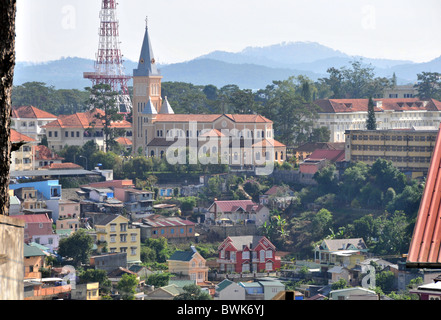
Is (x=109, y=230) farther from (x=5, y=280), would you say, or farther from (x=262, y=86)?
(x=262, y=86)

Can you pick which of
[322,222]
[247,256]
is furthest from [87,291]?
[322,222]

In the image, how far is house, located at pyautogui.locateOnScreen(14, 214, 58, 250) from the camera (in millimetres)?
34812

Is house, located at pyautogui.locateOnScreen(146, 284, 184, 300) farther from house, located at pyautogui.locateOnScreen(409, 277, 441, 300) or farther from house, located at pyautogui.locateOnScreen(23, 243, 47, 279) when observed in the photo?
house, located at pyautogui.locateOnScreen(409, 277, 441, 300)

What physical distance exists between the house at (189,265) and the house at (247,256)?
1.06m

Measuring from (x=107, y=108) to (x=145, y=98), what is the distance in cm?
231

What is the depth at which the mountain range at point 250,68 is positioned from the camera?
95125 millimetres

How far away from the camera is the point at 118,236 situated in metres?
36.1

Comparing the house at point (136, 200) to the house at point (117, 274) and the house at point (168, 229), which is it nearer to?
the house at point (168, 229)

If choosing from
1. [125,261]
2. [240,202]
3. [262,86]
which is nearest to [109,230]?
[125,261]

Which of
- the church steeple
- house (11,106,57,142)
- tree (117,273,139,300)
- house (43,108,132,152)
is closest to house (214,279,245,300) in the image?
tree (117,273,139,300)

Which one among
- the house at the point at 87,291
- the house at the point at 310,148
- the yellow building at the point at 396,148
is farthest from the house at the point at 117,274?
the house at the point at 310,148

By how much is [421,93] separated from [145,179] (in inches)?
1139

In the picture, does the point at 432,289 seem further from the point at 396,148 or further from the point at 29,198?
the point at 396,148
